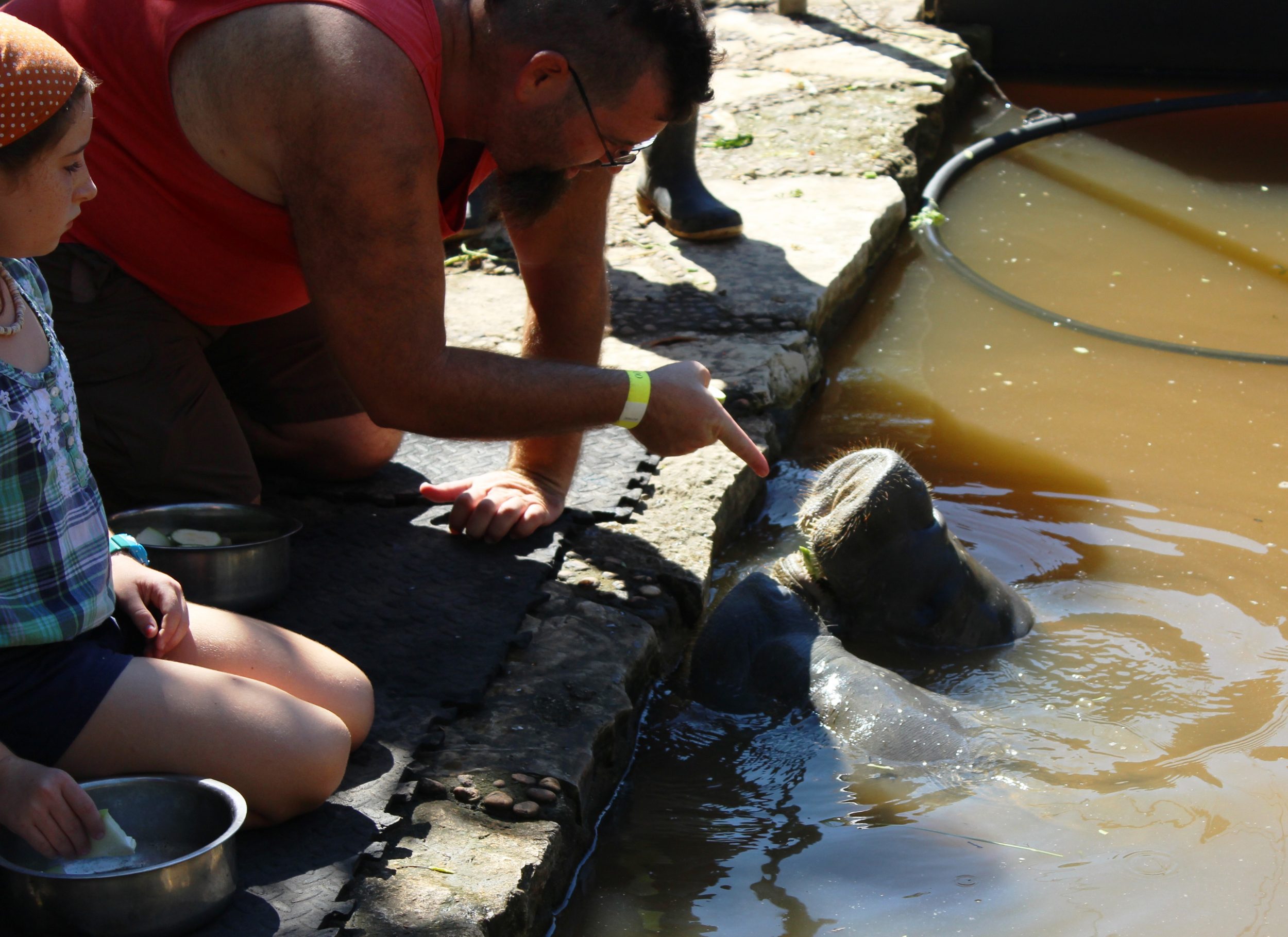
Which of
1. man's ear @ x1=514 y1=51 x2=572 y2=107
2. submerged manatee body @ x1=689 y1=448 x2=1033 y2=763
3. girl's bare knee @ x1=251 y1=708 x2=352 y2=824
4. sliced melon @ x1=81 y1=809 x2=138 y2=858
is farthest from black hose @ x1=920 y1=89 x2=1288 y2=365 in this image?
sliced melon @ x1=81 y1=809 x2=138 y2=858

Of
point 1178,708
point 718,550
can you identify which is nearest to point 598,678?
point 718,550

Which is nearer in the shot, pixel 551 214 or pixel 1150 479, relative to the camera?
pixel 551 214

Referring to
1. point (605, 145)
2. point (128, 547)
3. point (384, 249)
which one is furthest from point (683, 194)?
point (128, 547)

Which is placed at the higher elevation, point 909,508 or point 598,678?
point 909,508

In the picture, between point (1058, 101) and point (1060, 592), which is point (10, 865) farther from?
point (1058, 101)

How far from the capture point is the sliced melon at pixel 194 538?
2.36m

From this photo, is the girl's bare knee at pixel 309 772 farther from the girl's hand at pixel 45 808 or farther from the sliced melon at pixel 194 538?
the sliced melon at pixel 194 538

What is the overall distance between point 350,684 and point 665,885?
0.63 m

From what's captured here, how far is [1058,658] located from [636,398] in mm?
1165

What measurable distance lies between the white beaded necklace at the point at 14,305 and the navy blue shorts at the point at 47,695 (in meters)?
0.44

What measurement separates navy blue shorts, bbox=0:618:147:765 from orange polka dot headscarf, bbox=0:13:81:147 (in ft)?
2.28

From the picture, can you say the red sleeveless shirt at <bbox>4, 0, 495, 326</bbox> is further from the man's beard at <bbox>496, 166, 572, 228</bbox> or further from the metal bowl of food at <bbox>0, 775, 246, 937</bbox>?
the metal bowl of food at <bbox>0, 775, 246, 937</bbox>

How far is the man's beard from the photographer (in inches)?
95.7

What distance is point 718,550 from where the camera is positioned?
326 centimetres
